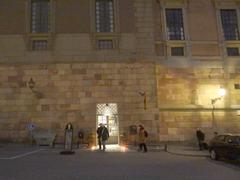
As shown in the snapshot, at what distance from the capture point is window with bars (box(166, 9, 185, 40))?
23.7m

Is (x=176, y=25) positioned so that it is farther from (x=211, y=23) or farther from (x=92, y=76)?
(x=92, y=76)

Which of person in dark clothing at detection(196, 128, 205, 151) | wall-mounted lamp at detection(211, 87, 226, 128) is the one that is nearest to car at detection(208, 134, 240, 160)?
person in dark clothing at detection(196, 128, 205, 151)

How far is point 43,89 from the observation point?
21312mm

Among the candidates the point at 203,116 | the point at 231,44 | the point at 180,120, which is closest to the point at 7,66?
the point at 180,120

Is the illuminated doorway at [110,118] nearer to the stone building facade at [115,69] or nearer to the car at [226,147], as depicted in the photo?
the stone building facade at [115,69]

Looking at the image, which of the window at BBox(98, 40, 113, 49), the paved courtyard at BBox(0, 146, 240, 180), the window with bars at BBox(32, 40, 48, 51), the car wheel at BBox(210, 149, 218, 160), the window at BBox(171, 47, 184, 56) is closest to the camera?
the paved courtyard at BBox(0, 146, 240, 180)

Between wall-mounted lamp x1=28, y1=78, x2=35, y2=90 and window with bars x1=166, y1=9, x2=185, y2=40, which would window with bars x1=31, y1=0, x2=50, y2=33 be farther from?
window with bars x1=166, y1=9, x2=185, y2=40

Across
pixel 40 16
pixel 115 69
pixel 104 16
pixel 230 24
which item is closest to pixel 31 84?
pixel 40 16

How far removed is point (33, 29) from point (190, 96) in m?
13.4

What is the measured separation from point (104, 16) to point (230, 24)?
421 inches

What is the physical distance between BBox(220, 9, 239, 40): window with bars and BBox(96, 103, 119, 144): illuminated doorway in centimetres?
1142

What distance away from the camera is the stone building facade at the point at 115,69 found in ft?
69.2

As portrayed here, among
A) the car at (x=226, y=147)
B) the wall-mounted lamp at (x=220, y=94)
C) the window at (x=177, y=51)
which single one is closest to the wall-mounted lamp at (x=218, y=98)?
the wall-mounted lamp at (x=220, y=94)

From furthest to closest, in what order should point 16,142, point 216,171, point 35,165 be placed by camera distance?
point 16,142
point 35,165
point 216,171
